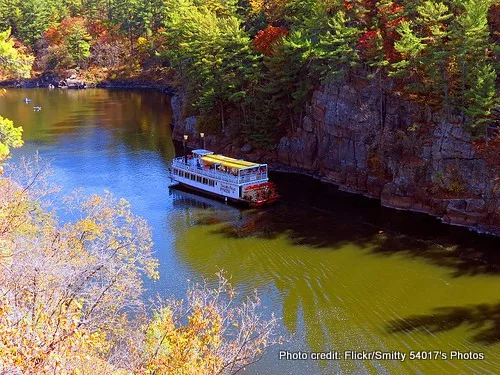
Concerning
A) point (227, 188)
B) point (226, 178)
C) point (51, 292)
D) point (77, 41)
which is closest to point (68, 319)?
point (51, 292)

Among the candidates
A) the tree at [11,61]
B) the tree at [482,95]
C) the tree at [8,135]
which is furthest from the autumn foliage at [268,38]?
the tree at [11,61]

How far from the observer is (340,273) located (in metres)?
33.7

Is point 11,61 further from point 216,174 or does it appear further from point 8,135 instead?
point 216,174

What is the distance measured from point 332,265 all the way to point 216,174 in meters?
17.8

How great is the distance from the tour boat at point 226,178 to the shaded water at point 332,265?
1.28m

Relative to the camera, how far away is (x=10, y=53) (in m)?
16.4

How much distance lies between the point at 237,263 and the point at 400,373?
45.3 feet

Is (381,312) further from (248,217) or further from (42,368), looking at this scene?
(42,368)

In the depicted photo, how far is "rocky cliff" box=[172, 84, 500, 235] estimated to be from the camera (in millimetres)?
40469

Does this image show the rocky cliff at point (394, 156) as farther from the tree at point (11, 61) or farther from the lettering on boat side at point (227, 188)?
the tree at point (11, 61)

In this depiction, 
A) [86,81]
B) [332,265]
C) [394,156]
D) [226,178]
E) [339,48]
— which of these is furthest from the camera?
[86,81]

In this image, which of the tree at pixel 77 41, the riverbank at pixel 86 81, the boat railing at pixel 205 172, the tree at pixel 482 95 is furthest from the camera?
the tree at pixel 77 41

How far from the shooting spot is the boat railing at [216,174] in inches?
1873

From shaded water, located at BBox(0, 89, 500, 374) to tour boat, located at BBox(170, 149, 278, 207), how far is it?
128 centimetres
